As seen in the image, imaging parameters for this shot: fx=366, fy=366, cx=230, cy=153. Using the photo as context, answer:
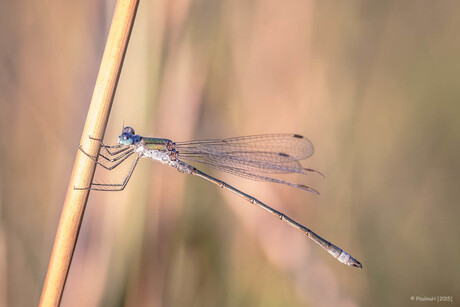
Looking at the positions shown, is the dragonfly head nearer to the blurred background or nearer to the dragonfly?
the dragonfly

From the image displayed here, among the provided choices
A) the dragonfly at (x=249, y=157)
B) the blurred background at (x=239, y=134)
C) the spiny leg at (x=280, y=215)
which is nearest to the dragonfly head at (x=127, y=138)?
the dragonfly at (x=249, y=157)

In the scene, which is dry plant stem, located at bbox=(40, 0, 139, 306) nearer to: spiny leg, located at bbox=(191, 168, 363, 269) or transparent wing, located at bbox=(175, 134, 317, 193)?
transparent wing, located at bbox=(175, 134, 317, 193)

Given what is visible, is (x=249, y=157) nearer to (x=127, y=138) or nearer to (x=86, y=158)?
(x=127, y=138)

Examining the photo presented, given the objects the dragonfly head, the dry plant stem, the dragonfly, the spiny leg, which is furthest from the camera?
the spiny leg

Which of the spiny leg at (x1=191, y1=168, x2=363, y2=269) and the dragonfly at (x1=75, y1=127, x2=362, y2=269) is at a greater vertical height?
the dragonfly at (x1=75, y1=127, x2=362, y2=269)

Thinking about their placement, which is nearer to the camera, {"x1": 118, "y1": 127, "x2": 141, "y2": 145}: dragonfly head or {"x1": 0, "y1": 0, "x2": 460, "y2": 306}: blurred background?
{"x1": 118, "y1": 127, "x2": 141, "y2": 145}: dragonfly head

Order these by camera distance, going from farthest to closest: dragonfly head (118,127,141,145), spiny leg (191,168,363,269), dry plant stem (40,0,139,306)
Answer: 1. spiny leg (191,168,363,269)
2. dragonfly head (118,127,141,145)
3. dry plant stem (40,0,139,306)

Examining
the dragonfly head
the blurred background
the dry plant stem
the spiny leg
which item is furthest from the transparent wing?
the dry plant stem

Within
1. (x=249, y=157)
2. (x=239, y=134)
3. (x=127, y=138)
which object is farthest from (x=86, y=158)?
(x=239, y=134)

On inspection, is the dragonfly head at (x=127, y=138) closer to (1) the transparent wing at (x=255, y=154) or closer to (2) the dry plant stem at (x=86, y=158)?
(1) the transparent wing at (x=255, y=154)
